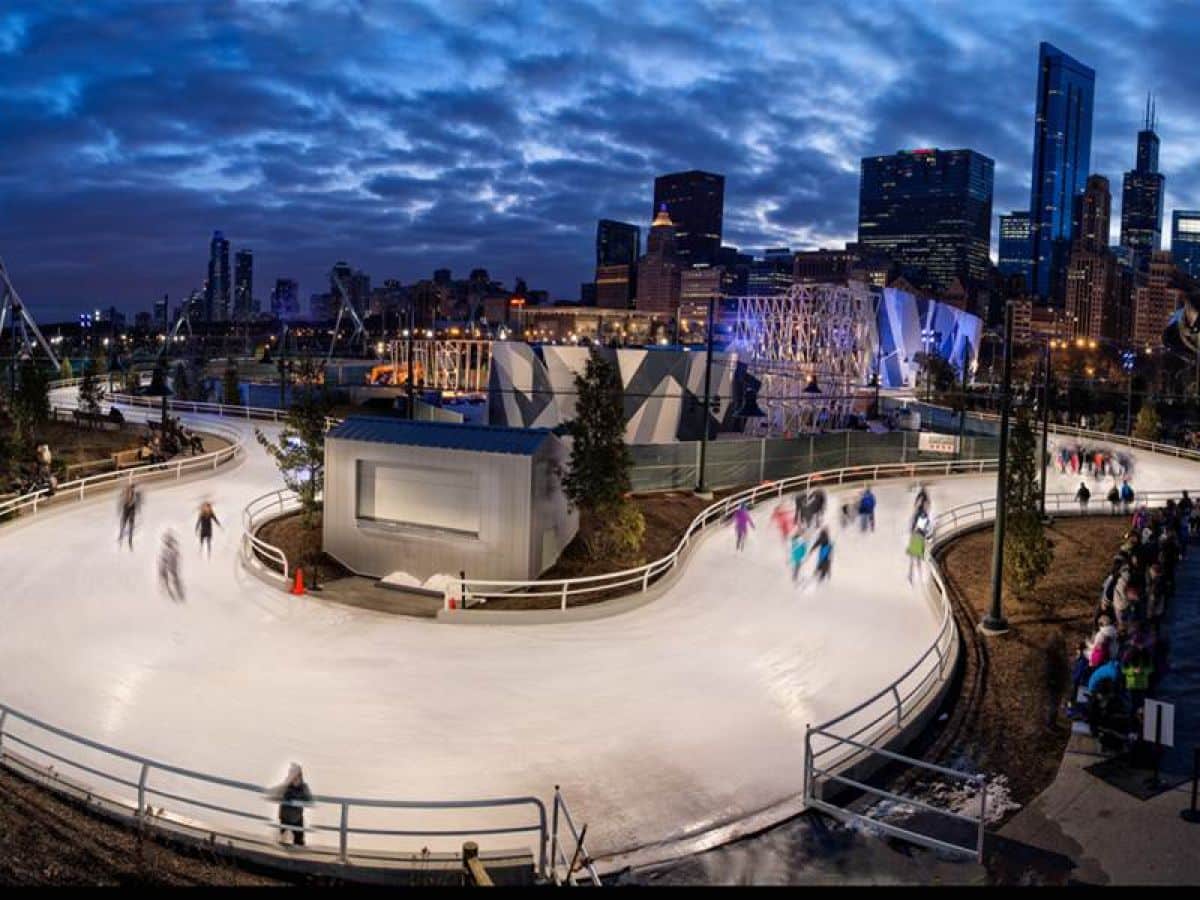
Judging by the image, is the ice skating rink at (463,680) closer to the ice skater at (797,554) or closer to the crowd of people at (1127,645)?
the ice skater at (797,554)

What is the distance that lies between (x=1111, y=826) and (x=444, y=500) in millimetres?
15647

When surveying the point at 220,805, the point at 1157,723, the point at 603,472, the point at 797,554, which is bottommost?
the point at 220,805

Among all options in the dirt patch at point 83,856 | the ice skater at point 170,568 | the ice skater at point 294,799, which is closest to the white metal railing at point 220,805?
the ice skater at point 294,799

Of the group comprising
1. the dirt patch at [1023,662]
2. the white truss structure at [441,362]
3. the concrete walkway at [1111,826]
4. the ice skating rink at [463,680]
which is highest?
the white truss structure at [441,362]

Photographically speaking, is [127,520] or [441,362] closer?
[127,520]

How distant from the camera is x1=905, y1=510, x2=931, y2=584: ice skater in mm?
22828

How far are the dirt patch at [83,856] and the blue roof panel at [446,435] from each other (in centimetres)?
1328

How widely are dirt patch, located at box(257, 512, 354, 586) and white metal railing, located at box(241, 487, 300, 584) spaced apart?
168 mm

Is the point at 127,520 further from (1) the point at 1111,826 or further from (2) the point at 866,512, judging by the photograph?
(1) the point at 1111,826

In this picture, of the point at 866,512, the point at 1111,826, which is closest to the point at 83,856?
the point at 1111,826

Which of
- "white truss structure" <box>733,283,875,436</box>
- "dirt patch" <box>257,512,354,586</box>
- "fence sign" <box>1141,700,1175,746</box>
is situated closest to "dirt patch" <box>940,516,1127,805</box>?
"fence sign" <box>1141,700,1175,746</box>

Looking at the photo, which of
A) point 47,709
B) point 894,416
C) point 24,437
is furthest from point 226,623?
point 894,416

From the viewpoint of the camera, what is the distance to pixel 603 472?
2331cm

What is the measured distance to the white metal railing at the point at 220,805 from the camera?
9250 mm
